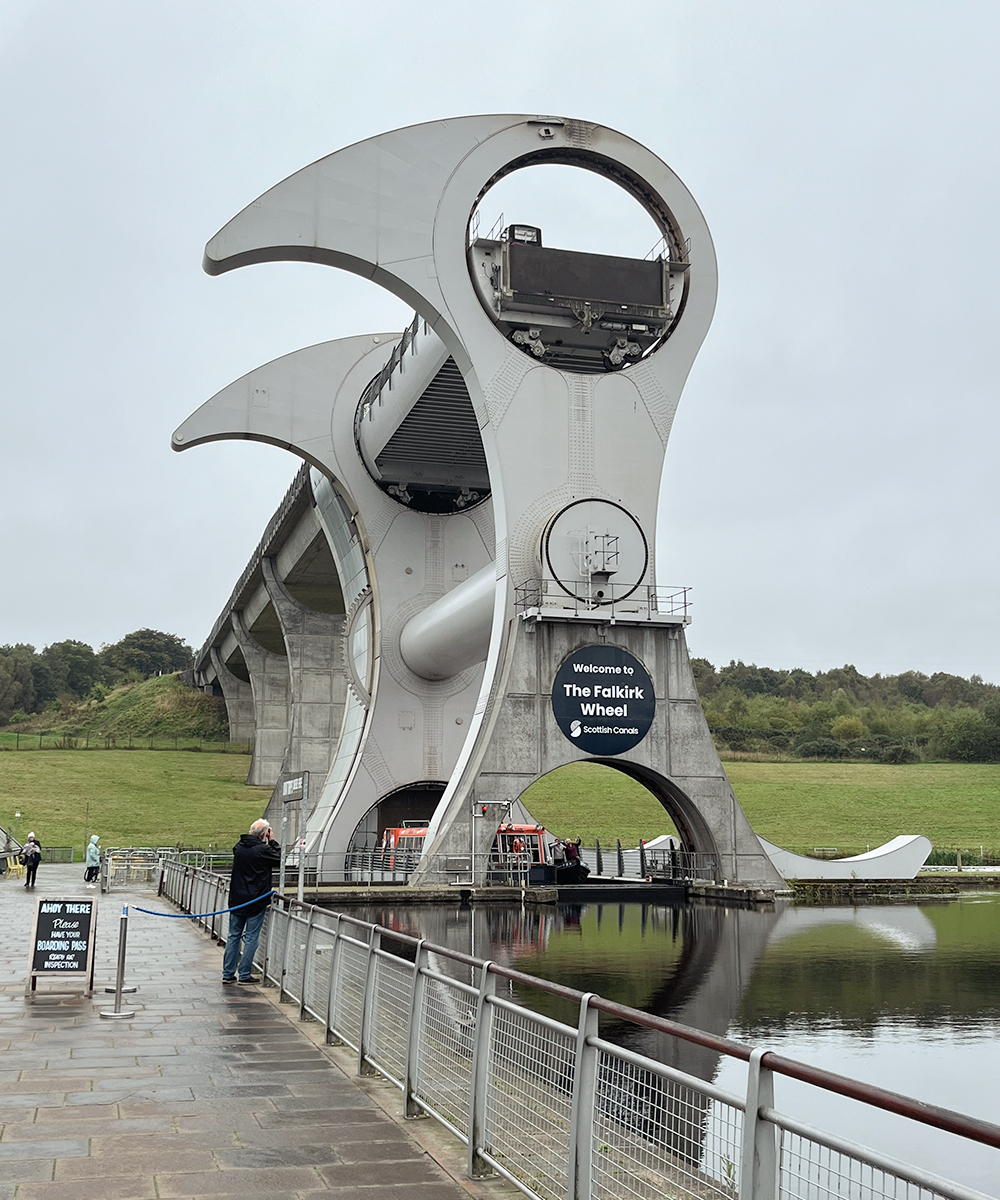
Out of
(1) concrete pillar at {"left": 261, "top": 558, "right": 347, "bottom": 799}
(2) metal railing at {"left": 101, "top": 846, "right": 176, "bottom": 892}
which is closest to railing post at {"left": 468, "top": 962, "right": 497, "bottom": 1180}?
(2) metal railing at {"left": 101, "top": 846, "right": 176, "bottom": 892}

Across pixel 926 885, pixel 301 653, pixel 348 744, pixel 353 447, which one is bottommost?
pixel 926 885

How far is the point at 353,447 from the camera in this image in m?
41.7

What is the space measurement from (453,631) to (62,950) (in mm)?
24504

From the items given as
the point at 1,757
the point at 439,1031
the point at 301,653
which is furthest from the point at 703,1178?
the point at 1,757

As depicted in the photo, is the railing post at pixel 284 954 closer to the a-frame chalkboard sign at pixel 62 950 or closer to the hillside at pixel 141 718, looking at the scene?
the a-frame chalkboard sign at pixel 62 950

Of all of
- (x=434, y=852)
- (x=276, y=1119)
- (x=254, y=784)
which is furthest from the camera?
(x=254, y=784)

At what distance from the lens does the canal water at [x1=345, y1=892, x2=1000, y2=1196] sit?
9125 mm

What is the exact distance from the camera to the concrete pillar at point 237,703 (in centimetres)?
10006

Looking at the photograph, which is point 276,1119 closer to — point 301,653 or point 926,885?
point 926,885

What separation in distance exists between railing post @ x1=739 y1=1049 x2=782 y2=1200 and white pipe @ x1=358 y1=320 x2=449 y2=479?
30.3 metres

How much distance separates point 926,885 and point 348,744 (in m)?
20.3

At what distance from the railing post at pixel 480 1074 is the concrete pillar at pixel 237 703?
95.3 m

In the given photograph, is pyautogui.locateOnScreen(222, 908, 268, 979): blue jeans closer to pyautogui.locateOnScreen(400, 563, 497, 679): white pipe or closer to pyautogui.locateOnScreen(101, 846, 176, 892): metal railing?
pyautogui.locateOnScreen(101, 846, 176, 892): metal railing

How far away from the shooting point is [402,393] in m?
36.6
